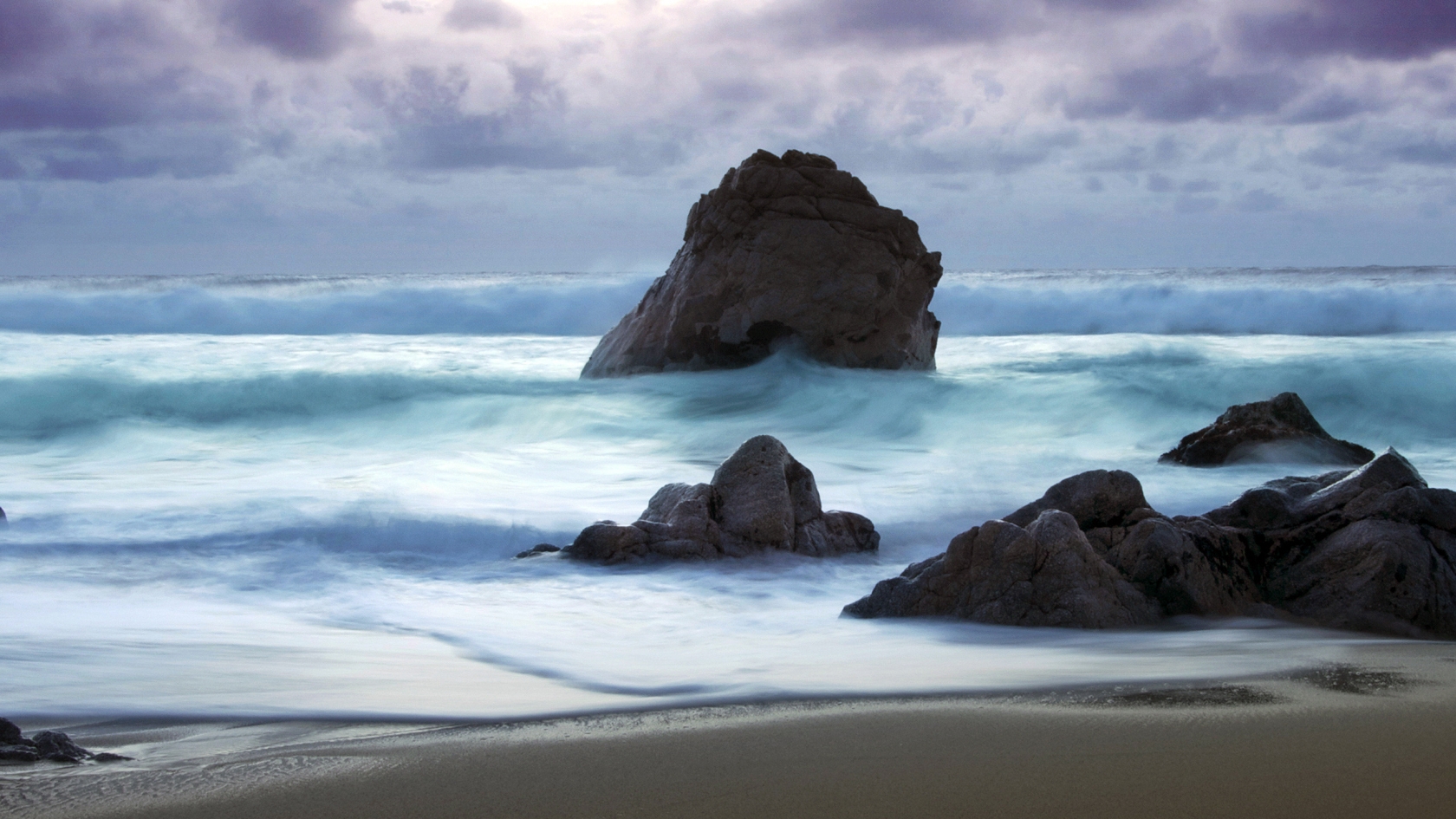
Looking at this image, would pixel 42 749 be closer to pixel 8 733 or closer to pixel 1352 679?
pixel 8 733

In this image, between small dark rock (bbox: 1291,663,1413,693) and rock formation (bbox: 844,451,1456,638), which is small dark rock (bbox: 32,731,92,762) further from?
small dark rock (bbox: 1291,663,1413,693)

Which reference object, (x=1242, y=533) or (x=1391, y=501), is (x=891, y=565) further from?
(x=1391, y=501)

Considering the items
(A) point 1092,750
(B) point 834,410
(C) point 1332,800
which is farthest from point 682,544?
(B) point 834,410

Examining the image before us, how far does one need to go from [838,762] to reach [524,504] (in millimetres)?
5785

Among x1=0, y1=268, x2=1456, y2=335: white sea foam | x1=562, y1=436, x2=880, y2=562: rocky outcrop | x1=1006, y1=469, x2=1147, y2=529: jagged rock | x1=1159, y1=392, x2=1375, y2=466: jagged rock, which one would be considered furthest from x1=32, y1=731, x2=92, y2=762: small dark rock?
x1=0, y1=268, x2=1456, y2=335: white sea foam

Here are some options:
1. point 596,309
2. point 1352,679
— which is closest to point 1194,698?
point 1352,679

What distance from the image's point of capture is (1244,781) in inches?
100.0

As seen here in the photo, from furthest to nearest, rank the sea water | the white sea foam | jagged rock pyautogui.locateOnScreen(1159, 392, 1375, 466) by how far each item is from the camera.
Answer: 1. the white sea foam
2. jagged rock pyautogui.locateOnScreen(1159, 392, 1375, 466)
3. the sea water

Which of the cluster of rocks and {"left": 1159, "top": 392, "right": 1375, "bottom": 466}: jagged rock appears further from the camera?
{"left": 1159, "top": 392, "right": 1375, "bottom": 466}: jagged rock

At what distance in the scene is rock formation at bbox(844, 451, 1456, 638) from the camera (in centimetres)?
446

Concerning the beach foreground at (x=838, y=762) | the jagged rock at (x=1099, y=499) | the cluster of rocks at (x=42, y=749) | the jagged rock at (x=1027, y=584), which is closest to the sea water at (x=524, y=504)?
the jagged rock at (x=1027, y=584)

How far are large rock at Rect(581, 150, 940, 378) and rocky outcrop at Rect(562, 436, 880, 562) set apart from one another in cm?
706

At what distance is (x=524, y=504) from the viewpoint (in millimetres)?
8281

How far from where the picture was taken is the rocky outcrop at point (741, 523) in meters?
6.12
